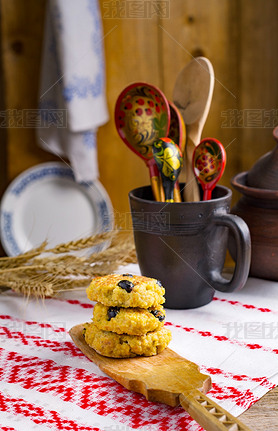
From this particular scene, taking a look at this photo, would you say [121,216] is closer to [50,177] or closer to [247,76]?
[50,177]

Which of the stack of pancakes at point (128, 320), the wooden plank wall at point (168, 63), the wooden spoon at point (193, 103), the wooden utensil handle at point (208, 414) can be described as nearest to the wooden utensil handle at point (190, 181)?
the wooden spoon at point (193, 103)

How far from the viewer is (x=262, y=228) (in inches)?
30.0

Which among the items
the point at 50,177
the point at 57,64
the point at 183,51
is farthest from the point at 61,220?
the point at 183,51

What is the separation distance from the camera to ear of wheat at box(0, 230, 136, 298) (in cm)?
71

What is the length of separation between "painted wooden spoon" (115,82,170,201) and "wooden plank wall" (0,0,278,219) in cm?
84

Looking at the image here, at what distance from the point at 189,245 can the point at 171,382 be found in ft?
0.77

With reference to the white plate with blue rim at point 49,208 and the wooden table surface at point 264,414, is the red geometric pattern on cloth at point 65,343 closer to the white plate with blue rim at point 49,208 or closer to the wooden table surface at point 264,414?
the wooden table surface at point 264,414

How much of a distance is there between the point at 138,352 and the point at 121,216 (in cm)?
30

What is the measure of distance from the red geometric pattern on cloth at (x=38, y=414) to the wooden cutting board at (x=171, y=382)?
0.06 m

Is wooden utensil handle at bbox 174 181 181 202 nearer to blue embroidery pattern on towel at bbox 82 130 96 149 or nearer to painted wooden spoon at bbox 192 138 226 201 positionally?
painted wooden spoon at bbox 192 138 226 201

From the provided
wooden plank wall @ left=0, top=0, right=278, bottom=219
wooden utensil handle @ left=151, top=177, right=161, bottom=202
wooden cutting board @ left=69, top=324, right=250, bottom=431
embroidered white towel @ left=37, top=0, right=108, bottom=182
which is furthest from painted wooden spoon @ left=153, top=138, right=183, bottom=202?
wooden plank wall @ left=0, top=0, right=278, bottom=219

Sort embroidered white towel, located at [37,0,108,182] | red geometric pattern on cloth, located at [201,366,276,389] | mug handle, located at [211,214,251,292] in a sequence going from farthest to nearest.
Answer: embroidered white towel, located at [37,0,108,182]
mug handle, located at [211,214,251,292]
red geometric pattern on cloth, located at [201,366,276,389]

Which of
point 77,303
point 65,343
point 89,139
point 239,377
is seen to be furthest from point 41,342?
point 89,139

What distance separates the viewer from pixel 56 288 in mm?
743
